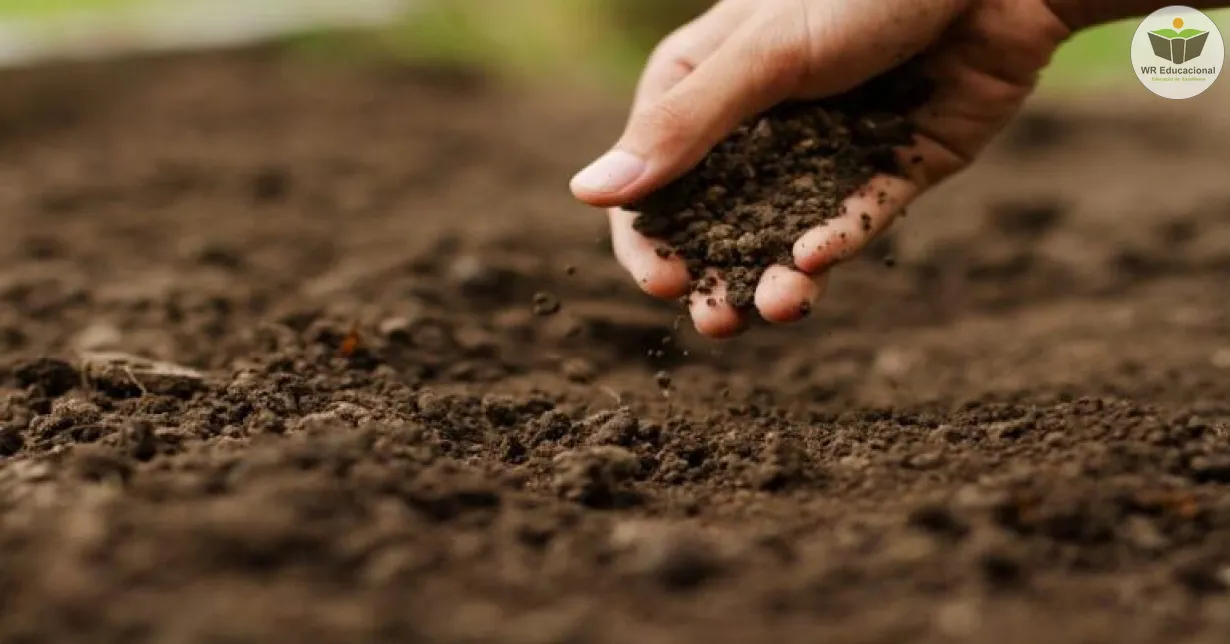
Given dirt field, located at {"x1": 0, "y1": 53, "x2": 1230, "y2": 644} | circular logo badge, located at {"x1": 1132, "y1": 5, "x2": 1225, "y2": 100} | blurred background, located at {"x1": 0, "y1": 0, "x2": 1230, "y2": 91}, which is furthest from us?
blurred background, located at {"x1": 0, "y1": 0, "x2": 1230, "y2": 91}

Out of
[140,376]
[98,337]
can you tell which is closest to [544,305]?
[140,376]

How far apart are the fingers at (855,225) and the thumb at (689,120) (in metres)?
0.23

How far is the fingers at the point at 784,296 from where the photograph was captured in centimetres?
167

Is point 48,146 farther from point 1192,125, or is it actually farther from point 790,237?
point 1192,125

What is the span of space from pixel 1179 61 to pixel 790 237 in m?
1.14

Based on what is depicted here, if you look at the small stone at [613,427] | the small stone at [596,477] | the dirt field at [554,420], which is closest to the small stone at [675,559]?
the dirt field at [554,420]

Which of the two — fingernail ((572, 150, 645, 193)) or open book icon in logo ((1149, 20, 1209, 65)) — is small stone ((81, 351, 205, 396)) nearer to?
fingernail ((572, 150, 645, 193))

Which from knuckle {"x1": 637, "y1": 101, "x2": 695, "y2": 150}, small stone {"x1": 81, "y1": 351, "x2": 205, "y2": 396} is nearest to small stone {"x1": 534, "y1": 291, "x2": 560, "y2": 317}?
knuckle {"x1": 637, "y1": 101, "x2": 695, "y2": 150}

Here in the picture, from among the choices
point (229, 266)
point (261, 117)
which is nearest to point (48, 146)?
point (261, 117)

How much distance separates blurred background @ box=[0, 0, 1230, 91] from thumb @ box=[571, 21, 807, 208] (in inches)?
153

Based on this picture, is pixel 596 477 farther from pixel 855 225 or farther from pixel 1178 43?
pixel 1178 43

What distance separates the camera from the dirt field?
3.57 ft

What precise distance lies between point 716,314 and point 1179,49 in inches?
50.4

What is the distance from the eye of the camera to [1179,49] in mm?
2246
